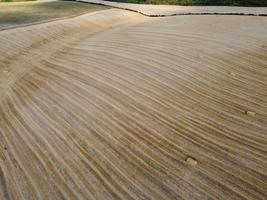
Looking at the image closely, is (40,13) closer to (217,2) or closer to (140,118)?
(217,2)

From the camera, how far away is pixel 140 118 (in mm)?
5812

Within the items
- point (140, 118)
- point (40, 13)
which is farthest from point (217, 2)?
point (140, 118)

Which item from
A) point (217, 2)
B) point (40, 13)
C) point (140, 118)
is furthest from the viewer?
point (217, 2)

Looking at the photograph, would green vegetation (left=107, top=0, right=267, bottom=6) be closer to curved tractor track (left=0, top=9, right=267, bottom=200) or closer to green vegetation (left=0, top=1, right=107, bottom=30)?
green vegetation (left=0, top=1, right=107, bottom=30)

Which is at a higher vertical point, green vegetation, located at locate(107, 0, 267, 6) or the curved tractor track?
the curved tractor track

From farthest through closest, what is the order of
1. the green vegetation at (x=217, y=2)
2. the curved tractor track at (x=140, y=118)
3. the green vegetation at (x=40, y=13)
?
the green vegetation at (x=217, y=2) → the green vegetation at (x=40, y=13) → the curved tractor track at (x=140, y=118)

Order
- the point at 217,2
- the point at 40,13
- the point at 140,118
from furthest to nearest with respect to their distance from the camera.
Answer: the point at 217,2
the point at 40,13
the point at 140,118

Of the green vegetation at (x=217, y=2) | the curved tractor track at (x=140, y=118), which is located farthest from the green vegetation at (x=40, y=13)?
the curved tractor track at (x=140, y=118)

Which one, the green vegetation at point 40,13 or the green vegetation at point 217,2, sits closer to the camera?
the green vegetation at point 40,13

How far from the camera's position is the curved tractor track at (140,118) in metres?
4.49

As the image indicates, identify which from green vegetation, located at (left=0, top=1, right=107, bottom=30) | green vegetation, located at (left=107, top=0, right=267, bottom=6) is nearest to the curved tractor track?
green vegetation, located at (left=0, top=1, right=107, bottom=30)

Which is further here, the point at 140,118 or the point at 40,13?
the point at 40,13

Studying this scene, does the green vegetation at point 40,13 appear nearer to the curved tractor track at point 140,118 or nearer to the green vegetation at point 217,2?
the green vegetation at point 217,2

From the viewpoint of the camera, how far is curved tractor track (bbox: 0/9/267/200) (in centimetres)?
449
